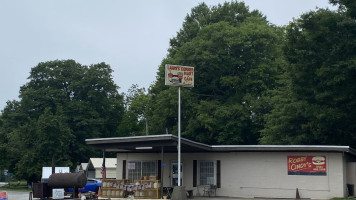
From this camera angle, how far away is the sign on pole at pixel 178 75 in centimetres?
2964

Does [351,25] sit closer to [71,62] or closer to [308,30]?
[308,30]

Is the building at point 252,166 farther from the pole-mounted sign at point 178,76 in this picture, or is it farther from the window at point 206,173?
the pole-mounted sign at point 178,76

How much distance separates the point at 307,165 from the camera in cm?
2956

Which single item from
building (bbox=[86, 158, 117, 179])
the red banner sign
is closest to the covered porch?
the red banner sign

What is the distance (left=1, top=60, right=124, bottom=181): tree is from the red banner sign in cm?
3305

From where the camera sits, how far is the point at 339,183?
94.2 ft

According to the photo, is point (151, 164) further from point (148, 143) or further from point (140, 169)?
point (148, 143)

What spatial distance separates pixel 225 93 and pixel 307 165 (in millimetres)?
22443

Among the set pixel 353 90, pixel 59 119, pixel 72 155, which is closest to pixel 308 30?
pixel 353 90

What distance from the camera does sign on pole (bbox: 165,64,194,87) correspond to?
29.6 m

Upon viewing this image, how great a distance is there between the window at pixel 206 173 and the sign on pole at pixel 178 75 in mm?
5665

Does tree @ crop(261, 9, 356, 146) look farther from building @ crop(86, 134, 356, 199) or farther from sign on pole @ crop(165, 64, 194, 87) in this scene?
sign on pole @ crop(165, 64, 194, 87)

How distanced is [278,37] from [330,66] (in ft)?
52.2

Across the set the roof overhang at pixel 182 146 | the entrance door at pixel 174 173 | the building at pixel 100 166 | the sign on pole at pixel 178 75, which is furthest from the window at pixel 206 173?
the building at pixel 100 166
